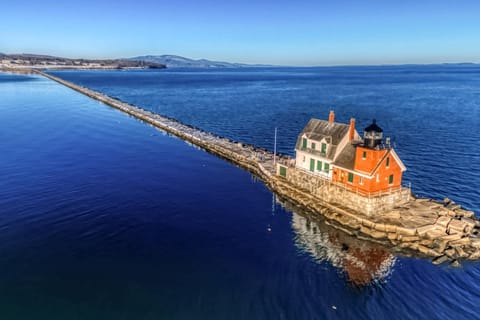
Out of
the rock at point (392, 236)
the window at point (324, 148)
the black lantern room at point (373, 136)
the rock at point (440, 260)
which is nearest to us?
the rock at point (440, 260)

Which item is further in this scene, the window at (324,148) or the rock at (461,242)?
the window at (324,148)

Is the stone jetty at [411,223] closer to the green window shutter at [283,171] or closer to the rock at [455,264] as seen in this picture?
the rock at [455,264]

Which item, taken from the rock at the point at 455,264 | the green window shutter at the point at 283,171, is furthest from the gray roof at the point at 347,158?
the rock at the point at 455,264

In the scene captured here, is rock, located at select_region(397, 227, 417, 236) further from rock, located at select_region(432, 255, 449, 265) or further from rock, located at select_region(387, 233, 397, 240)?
rock, located at select_region(432, 255, 449, 265)

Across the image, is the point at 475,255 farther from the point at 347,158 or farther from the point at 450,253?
the point at 347,158

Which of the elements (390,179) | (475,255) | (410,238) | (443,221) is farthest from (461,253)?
(390,179)

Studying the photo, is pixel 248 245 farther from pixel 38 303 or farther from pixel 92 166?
pixel 92 166

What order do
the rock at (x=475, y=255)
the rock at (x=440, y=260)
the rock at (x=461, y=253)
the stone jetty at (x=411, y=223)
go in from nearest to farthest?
the rock at (x=440, y=260) < the rock at (x=475, y=255) < the rock at (x=461, y=253) < the stone jetty at (x=411, y=223)
